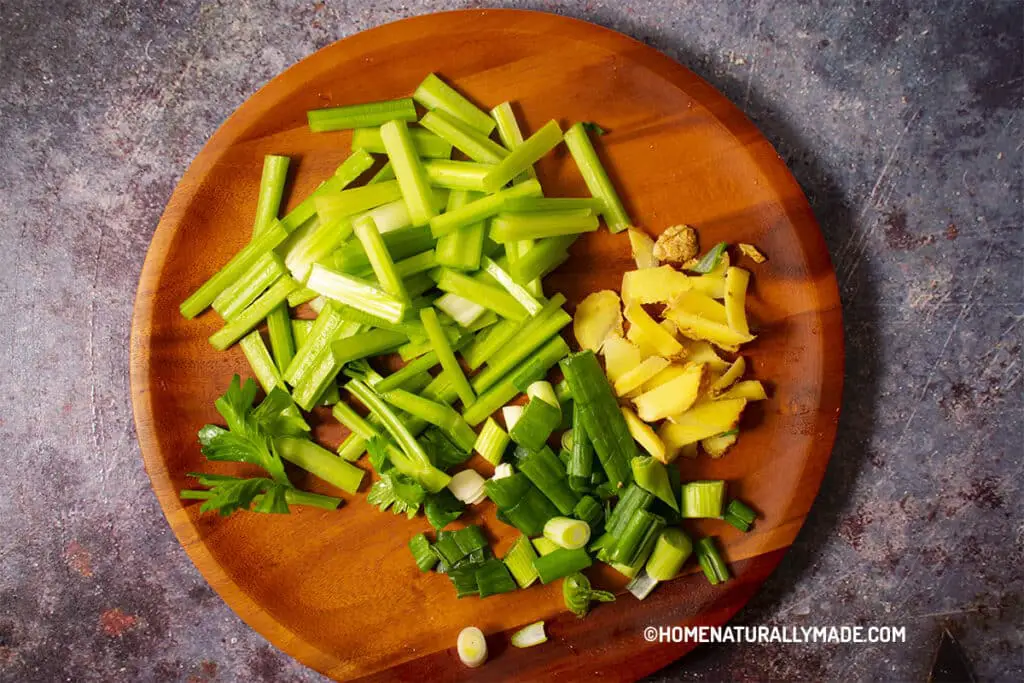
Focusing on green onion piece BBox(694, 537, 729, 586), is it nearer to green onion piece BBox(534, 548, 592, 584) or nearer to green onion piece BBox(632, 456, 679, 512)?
green onion piece BBox(632, 456, 679, 512)

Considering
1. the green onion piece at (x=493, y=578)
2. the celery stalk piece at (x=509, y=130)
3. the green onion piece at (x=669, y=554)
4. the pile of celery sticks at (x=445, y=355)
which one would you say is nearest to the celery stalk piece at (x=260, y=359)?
the pile of celery sticks at (x=445, y=355)

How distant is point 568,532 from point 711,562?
0.47 m

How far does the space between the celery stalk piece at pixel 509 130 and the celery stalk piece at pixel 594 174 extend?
0.15 meters

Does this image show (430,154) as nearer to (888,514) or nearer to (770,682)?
(888,514)

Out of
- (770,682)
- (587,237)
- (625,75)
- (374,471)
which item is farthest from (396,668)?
(625,75)

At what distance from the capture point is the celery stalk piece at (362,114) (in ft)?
7.17

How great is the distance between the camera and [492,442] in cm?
224

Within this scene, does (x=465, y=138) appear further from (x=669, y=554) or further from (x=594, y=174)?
(x=669, y=554)

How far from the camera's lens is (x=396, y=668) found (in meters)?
2.33

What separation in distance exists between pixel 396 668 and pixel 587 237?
1.53 meters

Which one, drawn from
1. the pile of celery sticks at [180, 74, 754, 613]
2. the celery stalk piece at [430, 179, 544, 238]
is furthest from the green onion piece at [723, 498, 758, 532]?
the celery stalk piece at [430, 179, 544, 238]

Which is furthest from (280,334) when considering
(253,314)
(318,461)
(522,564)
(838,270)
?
(838,270)

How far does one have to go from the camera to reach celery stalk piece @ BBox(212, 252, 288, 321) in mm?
2225

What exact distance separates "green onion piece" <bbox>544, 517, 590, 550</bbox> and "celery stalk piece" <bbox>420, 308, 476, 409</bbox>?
1.65 feet
